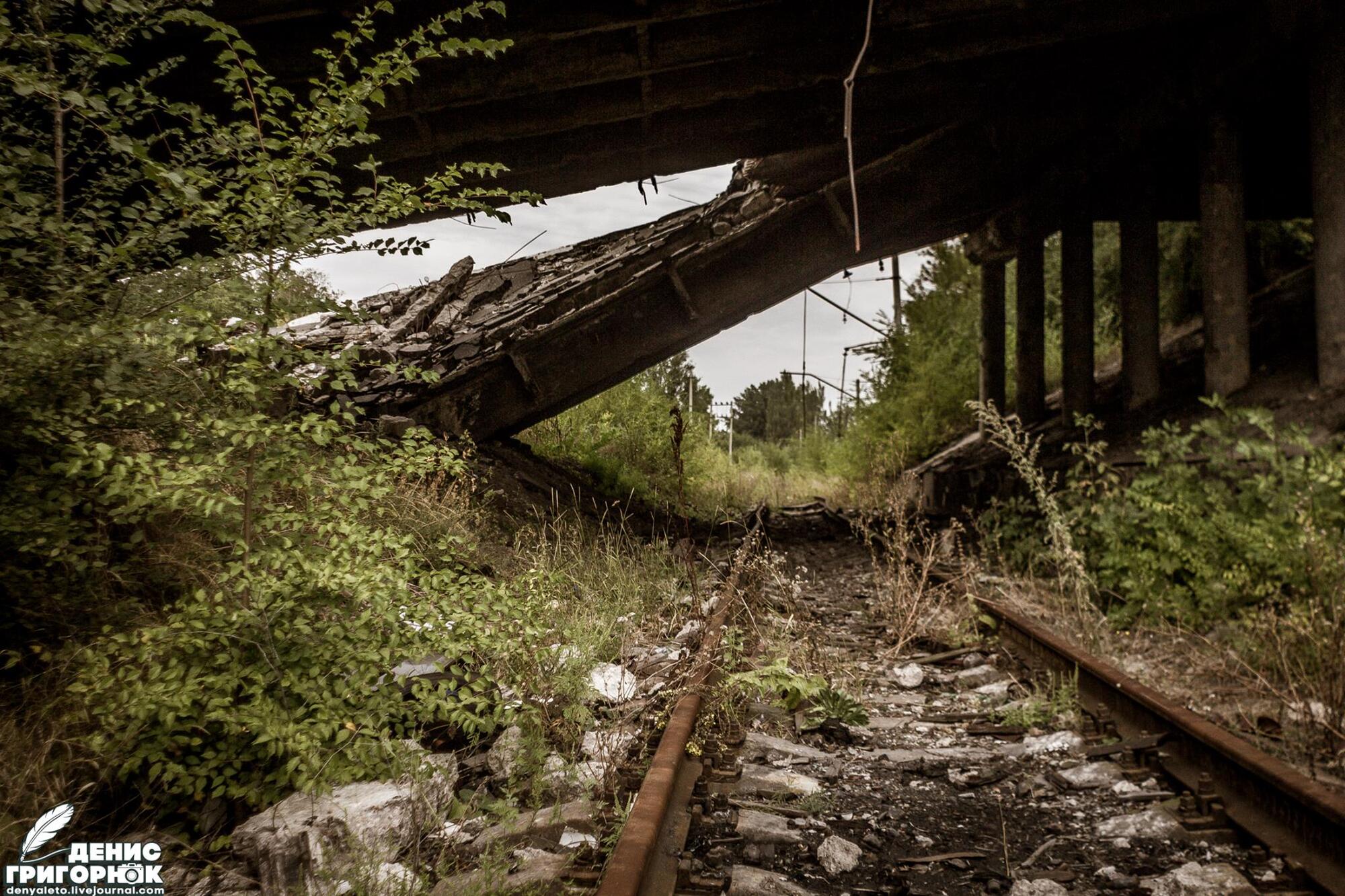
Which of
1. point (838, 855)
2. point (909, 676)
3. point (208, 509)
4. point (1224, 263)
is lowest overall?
point (909, 676)

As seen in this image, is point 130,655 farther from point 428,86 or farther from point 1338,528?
point 1338,528

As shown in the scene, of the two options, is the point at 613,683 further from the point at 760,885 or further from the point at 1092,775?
the point at 1092,775

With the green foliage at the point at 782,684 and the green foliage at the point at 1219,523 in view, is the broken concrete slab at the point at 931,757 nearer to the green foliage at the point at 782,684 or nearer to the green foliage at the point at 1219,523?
the green foliage at the point at 782,684

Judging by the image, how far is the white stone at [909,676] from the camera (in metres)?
4.17

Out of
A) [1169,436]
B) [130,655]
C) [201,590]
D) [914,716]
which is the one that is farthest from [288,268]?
[1169,436]

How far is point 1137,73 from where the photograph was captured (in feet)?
22.2

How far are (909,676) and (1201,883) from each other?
2.25m

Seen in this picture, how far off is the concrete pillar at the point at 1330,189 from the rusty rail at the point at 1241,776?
364 centimetres

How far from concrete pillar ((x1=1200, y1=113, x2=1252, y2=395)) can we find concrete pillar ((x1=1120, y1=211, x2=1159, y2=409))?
876mm

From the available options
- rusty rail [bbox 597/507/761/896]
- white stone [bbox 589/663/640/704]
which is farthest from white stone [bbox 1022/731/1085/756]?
white stone [bbox 589/663/640/704]

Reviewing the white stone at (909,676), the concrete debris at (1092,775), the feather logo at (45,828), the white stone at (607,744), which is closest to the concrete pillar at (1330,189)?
the white stone at (909,676)

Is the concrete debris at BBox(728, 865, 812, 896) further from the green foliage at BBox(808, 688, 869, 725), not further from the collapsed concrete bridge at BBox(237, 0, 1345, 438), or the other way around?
the collapsed concrete bridge at BBox(237, 0, 1345, 438)

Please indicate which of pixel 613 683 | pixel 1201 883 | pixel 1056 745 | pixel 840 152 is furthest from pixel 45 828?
pixel 840 152

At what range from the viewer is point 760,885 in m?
2.02
